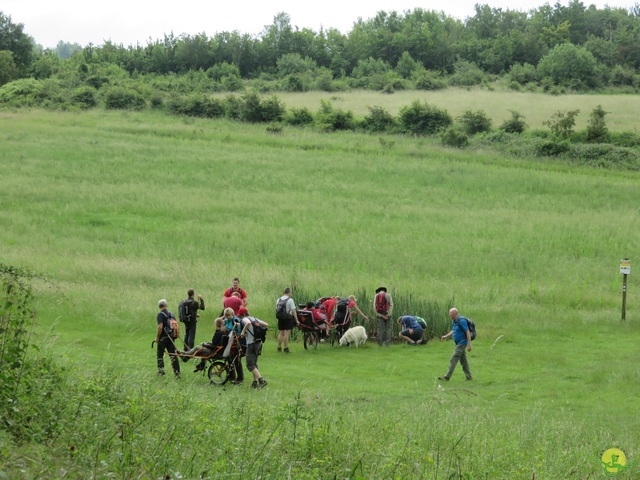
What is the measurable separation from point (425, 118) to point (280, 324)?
1864 inches

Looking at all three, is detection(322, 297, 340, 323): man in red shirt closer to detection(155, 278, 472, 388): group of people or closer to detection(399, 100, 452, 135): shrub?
detection(155, 278, 472, 388): group of people

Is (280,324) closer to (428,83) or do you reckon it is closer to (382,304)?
(382,304)

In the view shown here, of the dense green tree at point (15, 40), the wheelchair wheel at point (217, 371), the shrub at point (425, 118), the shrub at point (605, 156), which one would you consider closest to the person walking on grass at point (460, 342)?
the wheelchair wheel at point (217, 371)

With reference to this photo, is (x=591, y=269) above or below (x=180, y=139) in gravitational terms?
below

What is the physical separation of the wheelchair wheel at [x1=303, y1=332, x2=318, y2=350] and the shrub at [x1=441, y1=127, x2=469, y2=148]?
136ft

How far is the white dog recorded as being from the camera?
23.2 m

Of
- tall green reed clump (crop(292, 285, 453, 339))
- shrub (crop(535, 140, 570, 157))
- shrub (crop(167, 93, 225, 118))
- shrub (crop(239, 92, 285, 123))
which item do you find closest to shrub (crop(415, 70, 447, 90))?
shrub (crop(239, 92, 285, 123))

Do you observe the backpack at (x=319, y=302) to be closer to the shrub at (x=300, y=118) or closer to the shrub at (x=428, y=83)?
the shrub at (x=300, y=118)

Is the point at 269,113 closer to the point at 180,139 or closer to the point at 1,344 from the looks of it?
the point at 180,139

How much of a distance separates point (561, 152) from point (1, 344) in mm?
54370

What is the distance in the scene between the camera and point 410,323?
2395 centimetres

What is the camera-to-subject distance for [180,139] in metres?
62.8

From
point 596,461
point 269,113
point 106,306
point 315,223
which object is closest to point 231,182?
point 315,223

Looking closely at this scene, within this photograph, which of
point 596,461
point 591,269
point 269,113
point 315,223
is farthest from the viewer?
point 269,113
